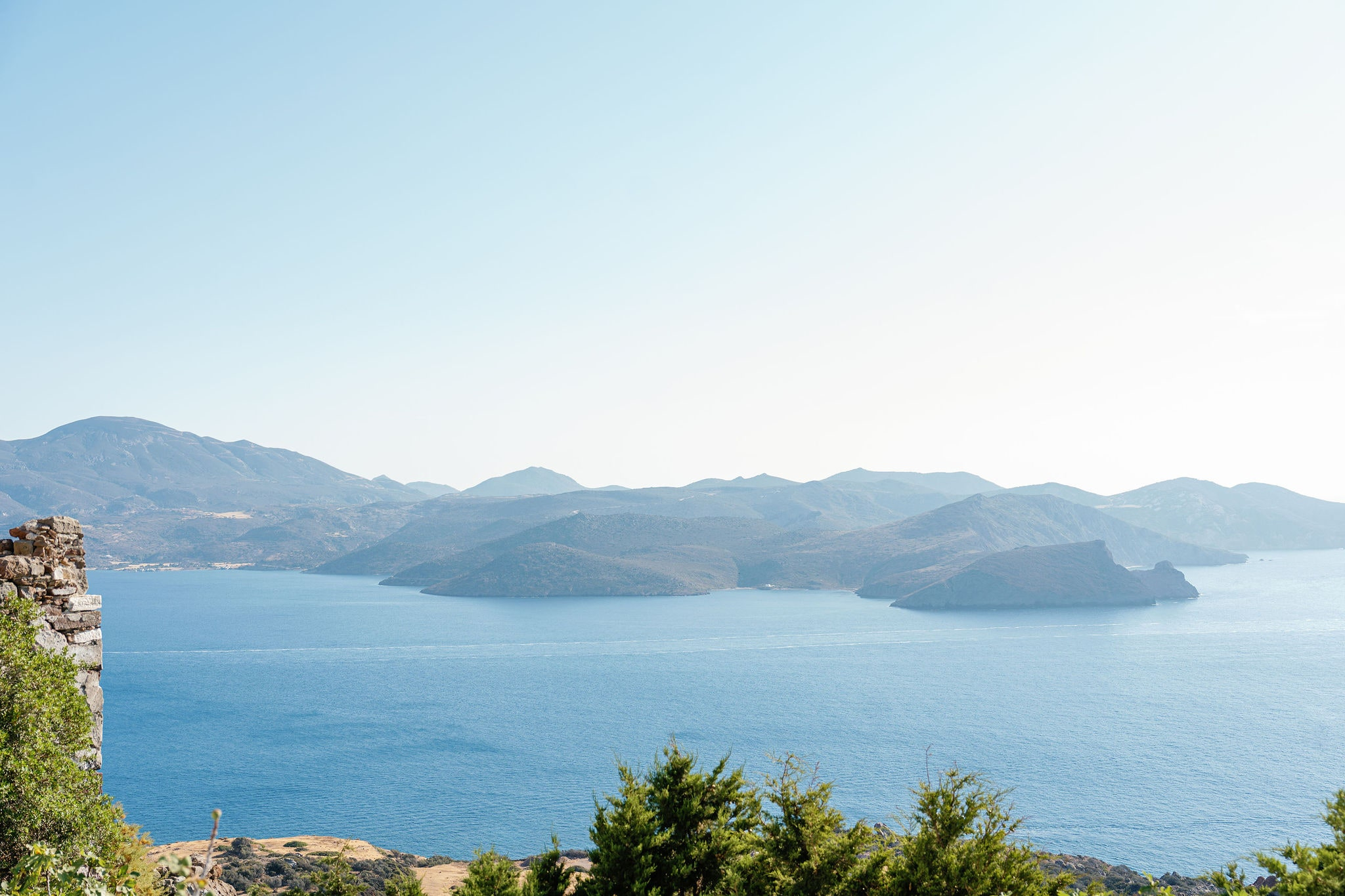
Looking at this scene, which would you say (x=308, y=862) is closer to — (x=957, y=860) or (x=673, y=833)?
(x=673, y=833)

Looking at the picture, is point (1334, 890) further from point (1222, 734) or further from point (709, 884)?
point (1222, 734)

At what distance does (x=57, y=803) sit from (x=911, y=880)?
11434 mm

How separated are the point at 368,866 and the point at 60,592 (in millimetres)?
41659

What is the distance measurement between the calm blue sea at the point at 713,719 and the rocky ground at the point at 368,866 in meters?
5.65

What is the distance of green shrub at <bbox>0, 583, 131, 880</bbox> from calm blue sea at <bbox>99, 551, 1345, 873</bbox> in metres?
53.6

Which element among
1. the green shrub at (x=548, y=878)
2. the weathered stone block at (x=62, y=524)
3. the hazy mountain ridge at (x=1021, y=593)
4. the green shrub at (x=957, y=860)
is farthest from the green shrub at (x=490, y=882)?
the hazy mountain ridge at (x=1021, y=593)

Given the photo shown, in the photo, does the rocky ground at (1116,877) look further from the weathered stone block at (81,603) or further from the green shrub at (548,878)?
the weathered stone block at (81,603)

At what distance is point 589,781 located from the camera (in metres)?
72.6

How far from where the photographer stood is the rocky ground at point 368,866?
137ft

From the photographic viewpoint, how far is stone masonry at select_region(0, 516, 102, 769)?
10.1 m

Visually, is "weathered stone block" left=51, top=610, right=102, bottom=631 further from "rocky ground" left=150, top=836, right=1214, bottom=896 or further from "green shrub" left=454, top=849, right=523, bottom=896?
"rocky ground" left=150, top=836, right=1214, bottom=896

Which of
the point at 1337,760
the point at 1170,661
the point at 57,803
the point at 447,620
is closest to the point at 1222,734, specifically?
the point at 1337,760

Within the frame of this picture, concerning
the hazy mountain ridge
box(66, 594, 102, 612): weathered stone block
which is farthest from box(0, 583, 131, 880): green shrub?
the hazy mountain ridge

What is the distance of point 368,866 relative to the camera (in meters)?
45.3
